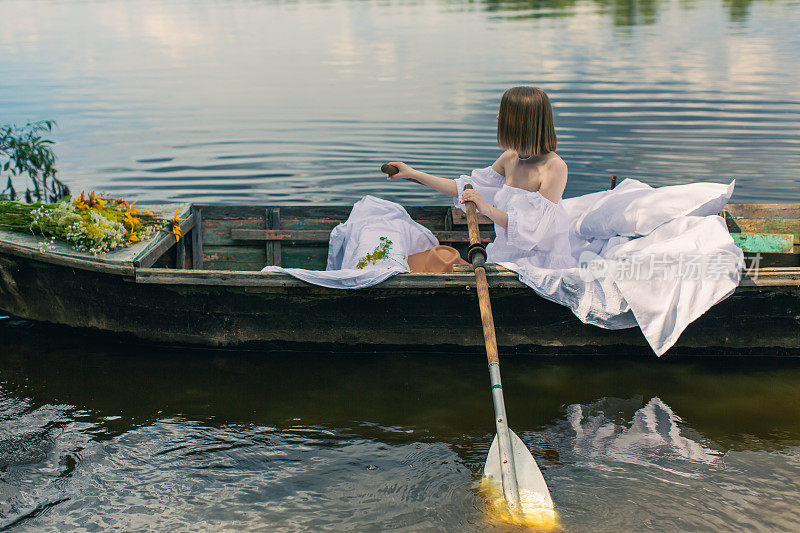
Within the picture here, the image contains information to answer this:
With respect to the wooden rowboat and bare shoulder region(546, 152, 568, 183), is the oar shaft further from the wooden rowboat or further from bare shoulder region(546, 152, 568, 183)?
bare shoulder region(546, 152, 568, 183)

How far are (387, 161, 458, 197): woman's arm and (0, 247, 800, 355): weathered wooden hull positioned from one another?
0.75 metres

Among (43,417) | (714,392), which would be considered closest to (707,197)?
(714,392)

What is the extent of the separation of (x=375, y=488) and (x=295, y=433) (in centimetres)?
81

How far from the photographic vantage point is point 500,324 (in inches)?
213

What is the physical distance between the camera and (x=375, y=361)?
5613 millimetres

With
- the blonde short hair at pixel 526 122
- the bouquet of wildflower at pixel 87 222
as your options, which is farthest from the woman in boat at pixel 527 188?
the bouquet of wildflower at pixel 87 222

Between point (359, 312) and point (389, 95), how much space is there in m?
10.7

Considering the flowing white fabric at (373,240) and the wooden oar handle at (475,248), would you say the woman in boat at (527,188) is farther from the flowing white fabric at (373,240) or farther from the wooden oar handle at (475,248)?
the flowing white fabric at (373,240)

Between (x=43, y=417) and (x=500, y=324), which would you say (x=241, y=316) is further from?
(x=500, y=324)

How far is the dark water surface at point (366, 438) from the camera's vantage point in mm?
4059

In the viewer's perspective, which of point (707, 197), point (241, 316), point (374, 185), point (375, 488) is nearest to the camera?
point (375, 488)

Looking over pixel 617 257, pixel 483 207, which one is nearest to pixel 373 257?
pixel 483 207

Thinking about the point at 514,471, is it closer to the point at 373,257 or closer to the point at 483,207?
the point at 483,207

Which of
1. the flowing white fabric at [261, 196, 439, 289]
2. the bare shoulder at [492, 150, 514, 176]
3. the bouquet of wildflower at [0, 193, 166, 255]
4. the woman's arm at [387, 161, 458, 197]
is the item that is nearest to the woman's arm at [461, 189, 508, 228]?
the woman's arm at [387, 161, 458, 197]
